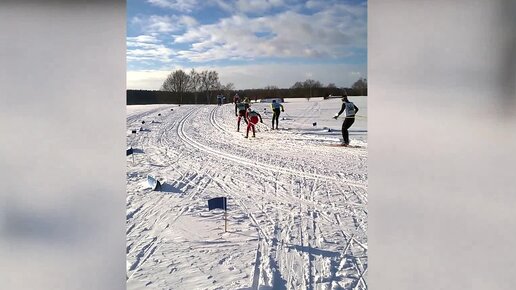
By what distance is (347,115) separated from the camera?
1737 millimetres

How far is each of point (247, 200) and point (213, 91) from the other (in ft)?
2.08

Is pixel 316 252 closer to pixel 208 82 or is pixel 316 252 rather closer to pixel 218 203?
pixel 218 203

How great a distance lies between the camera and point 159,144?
2.21 m

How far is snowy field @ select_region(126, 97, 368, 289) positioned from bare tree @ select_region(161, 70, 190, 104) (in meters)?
0.17

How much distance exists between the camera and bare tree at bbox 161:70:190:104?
5.24 feet

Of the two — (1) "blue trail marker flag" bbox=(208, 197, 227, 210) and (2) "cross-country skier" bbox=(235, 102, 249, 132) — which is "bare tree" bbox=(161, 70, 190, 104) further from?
(1) "blue trail marker flag" bbox=(208, 197, 227, 210)

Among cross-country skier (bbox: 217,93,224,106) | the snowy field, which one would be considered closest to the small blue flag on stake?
the snowy field
